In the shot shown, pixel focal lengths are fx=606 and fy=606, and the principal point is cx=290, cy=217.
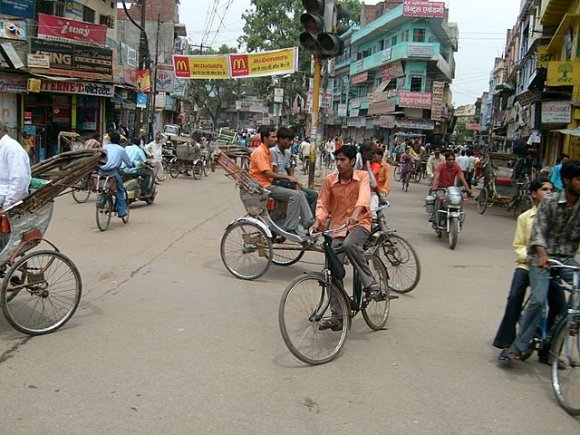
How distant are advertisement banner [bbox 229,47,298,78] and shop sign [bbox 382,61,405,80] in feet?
A: 89.5

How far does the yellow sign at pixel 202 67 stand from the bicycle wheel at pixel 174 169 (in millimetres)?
3354

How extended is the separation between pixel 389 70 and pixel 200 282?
147 ft

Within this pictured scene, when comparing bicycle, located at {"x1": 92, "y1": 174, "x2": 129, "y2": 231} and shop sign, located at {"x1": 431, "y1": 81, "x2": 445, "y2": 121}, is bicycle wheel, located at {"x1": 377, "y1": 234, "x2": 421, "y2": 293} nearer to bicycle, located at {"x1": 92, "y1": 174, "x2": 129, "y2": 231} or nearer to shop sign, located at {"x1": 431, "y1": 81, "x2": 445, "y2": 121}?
bicycle, located at {"x1": 92, "y1": 174, "x2": 129, "y2": 231}

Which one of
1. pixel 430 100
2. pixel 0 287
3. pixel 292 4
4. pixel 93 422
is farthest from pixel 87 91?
pixel 292 4

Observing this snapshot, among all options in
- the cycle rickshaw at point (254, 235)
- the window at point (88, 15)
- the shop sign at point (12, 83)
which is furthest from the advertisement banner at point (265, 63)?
the cycle rickshaw at point (254, 235)

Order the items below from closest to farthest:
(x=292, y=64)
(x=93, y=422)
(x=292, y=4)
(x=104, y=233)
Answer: (x=93, y=422) → (x=104, y=233) → (x=292, y=64) → (x=292, y=4)

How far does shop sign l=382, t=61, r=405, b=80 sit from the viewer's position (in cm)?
4681

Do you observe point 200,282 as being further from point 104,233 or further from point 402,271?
point 104,233

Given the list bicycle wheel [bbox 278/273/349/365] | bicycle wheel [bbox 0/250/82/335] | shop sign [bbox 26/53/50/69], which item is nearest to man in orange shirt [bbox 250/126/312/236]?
bicycle wheel [bbox 278/273/349/365]

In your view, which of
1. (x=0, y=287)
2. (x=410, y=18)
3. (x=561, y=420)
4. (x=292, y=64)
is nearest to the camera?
(x=561, y=420)

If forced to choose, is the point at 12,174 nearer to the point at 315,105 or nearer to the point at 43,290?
the point at 43,290

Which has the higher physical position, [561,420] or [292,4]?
[292,4]

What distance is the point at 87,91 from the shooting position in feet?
74.1

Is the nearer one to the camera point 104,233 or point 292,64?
point 104,233
